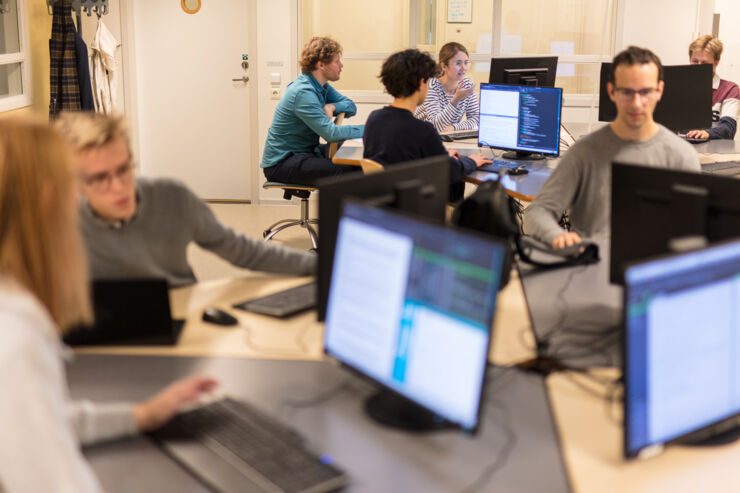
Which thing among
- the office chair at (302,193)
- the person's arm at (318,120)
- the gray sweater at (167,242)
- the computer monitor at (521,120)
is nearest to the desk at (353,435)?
the gray sweater at (167,242)

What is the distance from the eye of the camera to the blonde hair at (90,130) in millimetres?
1974

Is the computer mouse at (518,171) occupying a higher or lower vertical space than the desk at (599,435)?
higher

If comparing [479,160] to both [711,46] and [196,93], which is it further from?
[196,93]

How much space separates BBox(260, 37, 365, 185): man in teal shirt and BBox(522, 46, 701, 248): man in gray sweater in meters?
2.20

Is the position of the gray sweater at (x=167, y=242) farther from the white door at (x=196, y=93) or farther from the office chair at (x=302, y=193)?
the white door at (x=196, y=93)

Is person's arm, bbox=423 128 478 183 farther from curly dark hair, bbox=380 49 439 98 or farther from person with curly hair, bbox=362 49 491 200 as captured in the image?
curly dark hair, bbox=380 49 439 98

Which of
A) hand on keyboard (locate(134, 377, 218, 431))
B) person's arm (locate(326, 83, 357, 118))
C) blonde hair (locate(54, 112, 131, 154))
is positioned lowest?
hand on keyboard (locate(134, 377, 218, 431))

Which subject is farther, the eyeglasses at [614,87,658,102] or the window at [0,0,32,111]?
the window at [0,0,32,111]

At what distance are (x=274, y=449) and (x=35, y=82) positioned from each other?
16.0ft

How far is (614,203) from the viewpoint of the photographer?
7.06 feet

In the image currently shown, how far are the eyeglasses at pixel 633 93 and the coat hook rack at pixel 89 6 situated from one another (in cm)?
399

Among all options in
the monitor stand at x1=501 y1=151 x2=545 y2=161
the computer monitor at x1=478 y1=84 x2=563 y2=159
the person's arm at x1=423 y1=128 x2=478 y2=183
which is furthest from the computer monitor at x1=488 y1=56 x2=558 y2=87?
the person's arm at x1=423 y1=128 x2=478 y2=183

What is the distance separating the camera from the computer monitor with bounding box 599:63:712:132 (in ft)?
14.9

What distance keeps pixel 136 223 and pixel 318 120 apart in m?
2.93
